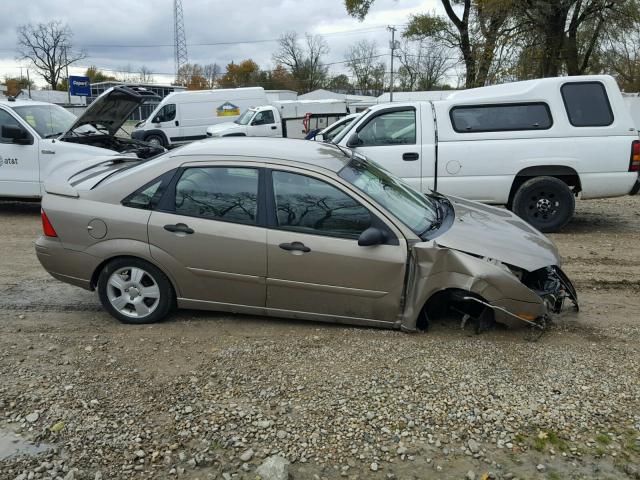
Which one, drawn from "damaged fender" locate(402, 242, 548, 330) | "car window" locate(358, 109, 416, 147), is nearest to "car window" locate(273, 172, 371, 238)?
"damaged fender" locate(402, 242, 548, 330)

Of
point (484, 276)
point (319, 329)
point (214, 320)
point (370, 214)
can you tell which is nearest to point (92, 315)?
point (214, 320)

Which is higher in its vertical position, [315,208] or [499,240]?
[315,208]

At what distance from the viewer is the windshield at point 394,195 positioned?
4.32 meters

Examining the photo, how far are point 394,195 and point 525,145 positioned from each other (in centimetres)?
406

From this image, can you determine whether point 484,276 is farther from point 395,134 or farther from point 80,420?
point 395,134

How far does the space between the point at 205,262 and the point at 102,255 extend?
2.92 feet

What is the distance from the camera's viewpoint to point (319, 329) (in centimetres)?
440

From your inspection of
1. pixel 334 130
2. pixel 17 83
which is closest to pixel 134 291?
pixel 334 130

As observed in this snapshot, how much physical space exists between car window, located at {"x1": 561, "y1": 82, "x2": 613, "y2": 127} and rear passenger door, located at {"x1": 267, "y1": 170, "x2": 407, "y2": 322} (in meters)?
5.11

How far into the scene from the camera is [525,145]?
25.5ft

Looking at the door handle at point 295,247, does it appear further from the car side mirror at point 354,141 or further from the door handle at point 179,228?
the car side mirror at point 354,141

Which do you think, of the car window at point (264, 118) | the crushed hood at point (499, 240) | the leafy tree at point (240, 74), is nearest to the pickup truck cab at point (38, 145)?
the crushed hood at point (499, 240)

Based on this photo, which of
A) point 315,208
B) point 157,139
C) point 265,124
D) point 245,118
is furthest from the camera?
point 157,139

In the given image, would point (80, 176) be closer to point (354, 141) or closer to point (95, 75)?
point (354, 141)
